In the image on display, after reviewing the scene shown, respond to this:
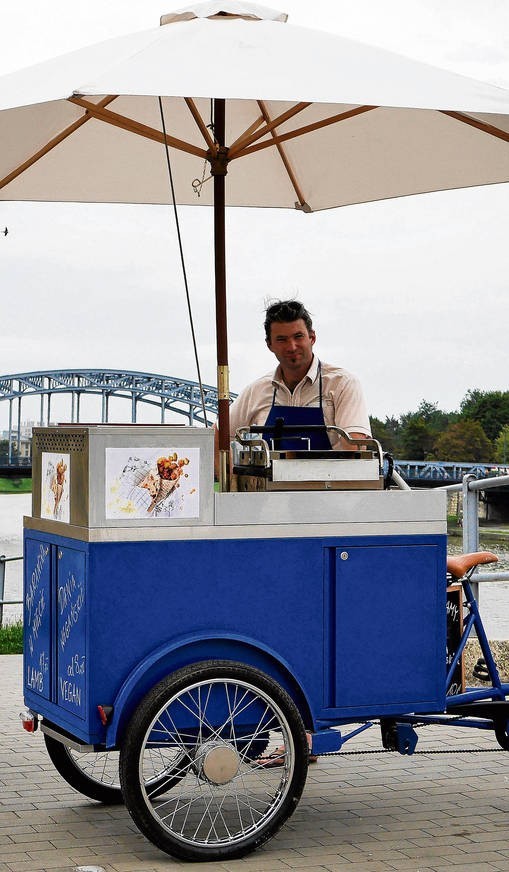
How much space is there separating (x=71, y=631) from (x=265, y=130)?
7.23 feet

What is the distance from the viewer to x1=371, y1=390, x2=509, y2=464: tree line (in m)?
39.9

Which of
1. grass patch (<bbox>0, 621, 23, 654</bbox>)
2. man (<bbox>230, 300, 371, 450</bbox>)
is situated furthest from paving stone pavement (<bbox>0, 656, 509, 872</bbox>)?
grass patch (<bbox>0, 621, 23, 654</bbox>)

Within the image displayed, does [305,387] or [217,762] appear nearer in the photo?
[217,762]

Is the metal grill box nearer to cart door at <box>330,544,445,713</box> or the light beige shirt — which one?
cart door at <box>330,544,445,713</box>

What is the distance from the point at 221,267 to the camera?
16.9 ft

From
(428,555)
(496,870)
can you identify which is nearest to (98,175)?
(428,555)

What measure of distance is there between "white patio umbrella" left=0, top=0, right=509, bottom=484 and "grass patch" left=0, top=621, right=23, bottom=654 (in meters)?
4.11

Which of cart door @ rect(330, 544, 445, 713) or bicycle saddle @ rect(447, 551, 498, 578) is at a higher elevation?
bicycle saddle @ rect(447, 551, 498, 578)

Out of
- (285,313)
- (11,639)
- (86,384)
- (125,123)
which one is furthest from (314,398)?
(86,384)

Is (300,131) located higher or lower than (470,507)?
higher

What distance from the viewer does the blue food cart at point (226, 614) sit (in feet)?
12.5

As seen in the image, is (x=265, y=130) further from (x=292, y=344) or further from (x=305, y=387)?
(x=305, y=387)

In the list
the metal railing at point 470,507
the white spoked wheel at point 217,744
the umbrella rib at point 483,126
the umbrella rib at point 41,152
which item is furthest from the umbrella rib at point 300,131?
the metal railing at point 470,507

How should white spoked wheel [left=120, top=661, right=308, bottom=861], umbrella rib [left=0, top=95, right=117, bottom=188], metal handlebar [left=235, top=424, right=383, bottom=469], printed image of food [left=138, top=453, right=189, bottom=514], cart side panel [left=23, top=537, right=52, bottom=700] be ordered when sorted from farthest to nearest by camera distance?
umbrella rib [left=0, top=95, right=117, bottom=188] → cart side panel [left=23, top=537, right=52, bottom=700] → metal handlebar [left=235, top=424, right=383, bottom=469] → printed image of food [left=138, top=453, right=189, bottom=514] → white spoked wheel [left=120, top=661, right=308, bottom=861]
